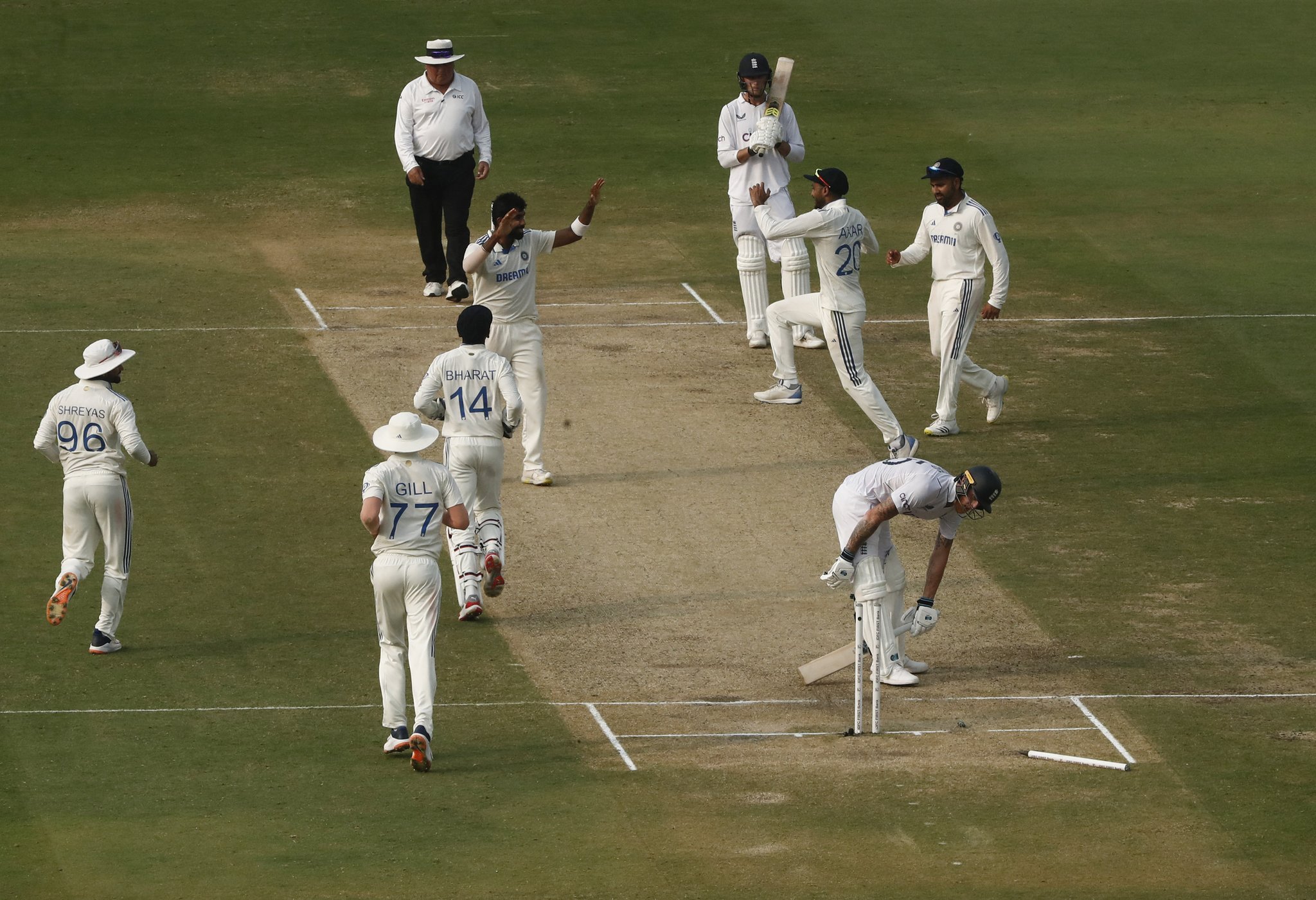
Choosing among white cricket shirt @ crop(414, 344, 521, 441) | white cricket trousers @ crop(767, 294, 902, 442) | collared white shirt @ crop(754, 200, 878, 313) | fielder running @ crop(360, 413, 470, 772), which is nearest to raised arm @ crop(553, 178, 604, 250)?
collared white shirt @ crop(754, 200, 878, 313)

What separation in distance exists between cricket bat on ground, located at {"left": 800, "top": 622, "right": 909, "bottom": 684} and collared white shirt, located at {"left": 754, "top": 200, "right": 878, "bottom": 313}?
4.65 meters

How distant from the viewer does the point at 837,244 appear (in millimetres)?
16500

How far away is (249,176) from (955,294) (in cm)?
1135

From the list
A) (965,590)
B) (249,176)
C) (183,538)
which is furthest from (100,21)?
(965,590)

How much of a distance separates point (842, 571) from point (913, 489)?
63 centimetres

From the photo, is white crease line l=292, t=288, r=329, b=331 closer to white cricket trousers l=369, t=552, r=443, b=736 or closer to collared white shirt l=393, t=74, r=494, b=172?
collared white shirt l=393, t=74, r=494, b=172

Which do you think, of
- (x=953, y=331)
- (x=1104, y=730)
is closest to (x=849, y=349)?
(x=953, y=331)

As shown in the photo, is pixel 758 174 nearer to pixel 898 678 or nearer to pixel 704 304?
pixel 704 304

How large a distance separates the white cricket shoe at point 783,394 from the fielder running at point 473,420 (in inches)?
188

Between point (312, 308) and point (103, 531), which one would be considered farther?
point (312, 308)

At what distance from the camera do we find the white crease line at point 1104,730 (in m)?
11.5

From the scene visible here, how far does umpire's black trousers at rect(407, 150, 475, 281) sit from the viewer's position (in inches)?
796

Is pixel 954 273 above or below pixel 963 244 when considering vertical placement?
below

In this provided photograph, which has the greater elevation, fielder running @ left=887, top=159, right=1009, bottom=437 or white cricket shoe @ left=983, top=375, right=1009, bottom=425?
fielder running @ left=887, top=159, right=1009, bottom=437
